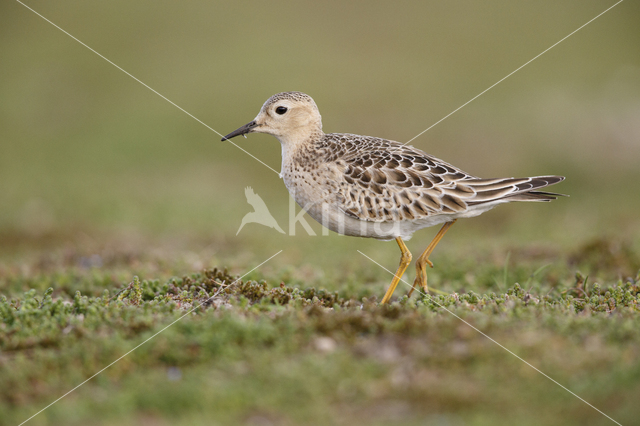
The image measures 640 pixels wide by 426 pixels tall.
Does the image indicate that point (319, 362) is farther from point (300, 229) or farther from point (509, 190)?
point (300, 229)

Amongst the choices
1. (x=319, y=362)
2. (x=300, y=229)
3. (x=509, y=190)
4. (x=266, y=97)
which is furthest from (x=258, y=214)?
(x=319, y=362)

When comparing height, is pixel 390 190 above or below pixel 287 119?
below

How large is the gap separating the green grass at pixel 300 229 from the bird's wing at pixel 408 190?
1.14 meters

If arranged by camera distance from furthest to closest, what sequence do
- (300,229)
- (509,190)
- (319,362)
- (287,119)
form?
(300,229) < (287,119) < (509,190) < (319,362)

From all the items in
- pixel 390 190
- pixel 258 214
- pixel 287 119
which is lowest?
pixel 258 214

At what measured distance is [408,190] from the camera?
757 cm

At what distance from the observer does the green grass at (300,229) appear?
4.59m

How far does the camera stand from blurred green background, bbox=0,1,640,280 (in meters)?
15.0

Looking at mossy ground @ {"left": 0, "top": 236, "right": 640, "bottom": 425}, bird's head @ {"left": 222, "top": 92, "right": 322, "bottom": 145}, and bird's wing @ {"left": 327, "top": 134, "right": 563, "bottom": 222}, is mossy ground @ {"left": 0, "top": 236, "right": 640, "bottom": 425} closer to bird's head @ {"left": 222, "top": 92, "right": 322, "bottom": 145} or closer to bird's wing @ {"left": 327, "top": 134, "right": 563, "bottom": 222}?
bird's wing @ {"left": 327, "top": 134, "right": 563, "bottom": 222}

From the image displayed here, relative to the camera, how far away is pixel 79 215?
15586mm

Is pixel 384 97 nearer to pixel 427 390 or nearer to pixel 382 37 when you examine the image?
pixel 382 37

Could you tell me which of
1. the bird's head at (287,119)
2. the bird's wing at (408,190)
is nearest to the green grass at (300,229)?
the bird's wing at (408,190)

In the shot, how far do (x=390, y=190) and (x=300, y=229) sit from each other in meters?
9.25

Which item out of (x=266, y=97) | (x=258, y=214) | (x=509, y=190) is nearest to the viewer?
(x=509, y=190)
